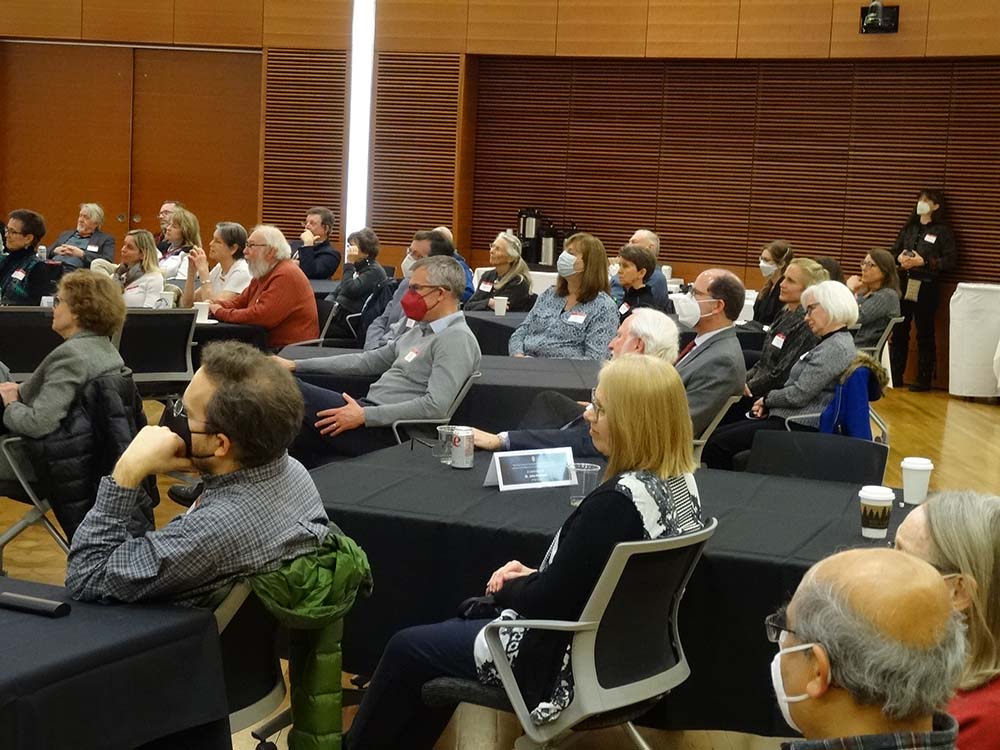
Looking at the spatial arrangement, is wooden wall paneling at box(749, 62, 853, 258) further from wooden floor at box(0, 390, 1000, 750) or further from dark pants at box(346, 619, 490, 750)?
dark pants at box(346, 619, 490, 750)

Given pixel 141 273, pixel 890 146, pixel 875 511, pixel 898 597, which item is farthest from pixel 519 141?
pixel 898 597

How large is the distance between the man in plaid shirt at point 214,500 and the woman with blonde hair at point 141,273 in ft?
17.8

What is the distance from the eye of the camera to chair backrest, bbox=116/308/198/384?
643 cm

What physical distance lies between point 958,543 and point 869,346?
626cm

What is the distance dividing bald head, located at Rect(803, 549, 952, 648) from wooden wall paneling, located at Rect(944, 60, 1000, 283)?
400 inches

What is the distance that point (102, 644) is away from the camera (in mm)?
2145

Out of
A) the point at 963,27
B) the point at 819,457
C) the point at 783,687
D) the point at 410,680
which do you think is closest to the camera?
the point at 783,687

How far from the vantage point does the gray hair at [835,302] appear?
18.2 ft

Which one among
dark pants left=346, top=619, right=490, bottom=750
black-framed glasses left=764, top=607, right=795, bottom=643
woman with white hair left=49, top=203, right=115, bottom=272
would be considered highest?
woman with white hair left=49, top=203, right=115, bottom=272

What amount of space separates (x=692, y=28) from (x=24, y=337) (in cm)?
717

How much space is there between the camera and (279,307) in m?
7.27

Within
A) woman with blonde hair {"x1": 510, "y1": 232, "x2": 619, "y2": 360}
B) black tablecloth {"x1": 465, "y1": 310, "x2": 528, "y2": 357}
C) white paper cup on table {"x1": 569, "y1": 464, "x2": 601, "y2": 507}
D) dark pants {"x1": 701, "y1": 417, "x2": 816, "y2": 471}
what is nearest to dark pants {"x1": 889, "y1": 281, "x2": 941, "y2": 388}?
black tablecloth {"x1": 465, "y1": 310, "x2": 528, "y2": 357}

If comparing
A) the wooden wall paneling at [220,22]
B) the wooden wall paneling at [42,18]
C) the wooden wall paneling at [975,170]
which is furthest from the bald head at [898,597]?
the wooden wall paneling at [42,18]

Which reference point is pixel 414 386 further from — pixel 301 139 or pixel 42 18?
pixel 42 18
